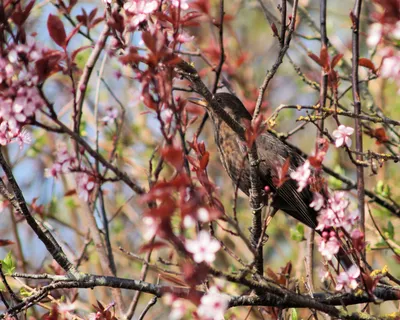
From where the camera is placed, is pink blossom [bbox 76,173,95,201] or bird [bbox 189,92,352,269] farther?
bird [bbox 189,92,352,269]

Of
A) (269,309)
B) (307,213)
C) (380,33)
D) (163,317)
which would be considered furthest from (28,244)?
(380,33)

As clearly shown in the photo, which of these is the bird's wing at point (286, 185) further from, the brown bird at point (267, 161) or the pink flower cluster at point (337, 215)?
the pink flower cluster at point (337, 215)

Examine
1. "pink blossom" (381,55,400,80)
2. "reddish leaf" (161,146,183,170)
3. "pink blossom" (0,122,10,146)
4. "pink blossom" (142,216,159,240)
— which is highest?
"pink blossom" (381,55,400,80)

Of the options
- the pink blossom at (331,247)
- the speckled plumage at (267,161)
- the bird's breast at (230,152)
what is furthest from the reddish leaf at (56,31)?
the bird's breast at (230,152)

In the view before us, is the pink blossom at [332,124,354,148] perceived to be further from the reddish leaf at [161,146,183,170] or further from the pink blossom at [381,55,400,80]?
the reddish leaf at [161,146,183,170]

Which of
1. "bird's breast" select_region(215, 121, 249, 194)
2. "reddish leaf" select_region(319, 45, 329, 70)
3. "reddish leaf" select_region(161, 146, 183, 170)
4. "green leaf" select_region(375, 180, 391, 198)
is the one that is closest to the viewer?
"reddish leaf" select_region(161, 146, 183, 170)

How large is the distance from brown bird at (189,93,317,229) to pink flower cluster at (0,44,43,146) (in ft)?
8.66

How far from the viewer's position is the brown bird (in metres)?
4.55

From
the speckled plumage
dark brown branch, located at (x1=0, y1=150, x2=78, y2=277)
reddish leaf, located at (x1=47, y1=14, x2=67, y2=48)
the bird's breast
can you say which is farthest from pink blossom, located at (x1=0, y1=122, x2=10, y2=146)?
the bird's breast

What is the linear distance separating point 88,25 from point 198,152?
35.5 inches

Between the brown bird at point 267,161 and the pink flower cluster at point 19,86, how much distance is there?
8.66ft

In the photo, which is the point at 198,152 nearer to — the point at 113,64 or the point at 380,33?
the point at 380,33

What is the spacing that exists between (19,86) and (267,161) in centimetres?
312

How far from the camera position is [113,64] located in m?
6.04
